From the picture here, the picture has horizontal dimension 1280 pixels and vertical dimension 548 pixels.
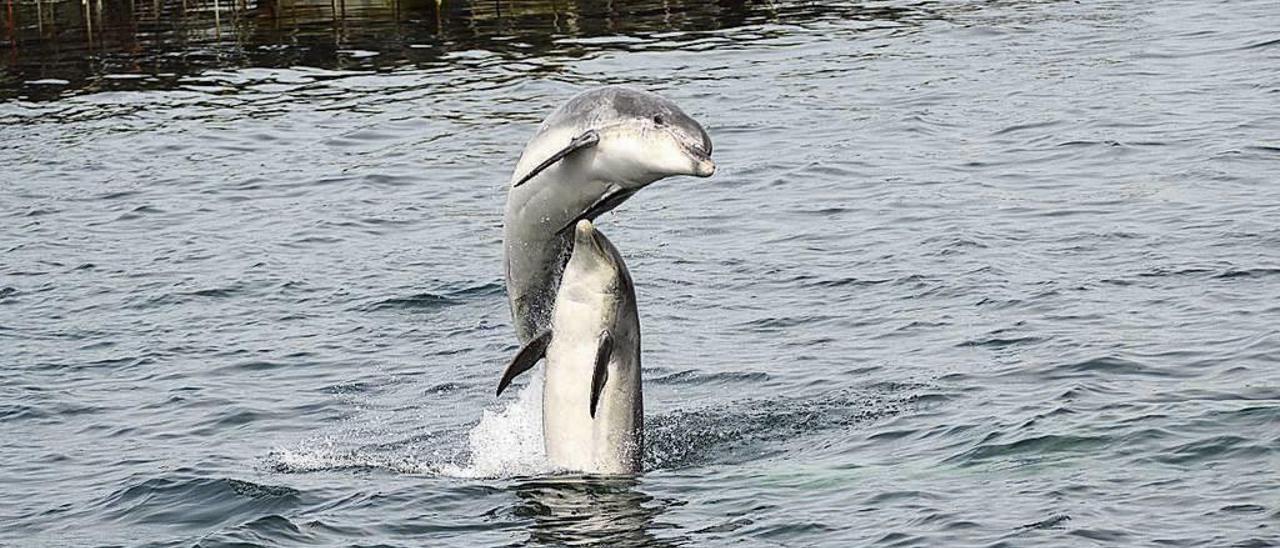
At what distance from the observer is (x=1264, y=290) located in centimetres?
1727

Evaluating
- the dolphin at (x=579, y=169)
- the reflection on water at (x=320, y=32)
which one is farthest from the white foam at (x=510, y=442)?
the reflection on water at (x=320, y=32)

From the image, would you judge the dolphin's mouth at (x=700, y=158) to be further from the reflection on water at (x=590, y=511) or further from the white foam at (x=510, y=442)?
the white foam at (x=510, y=442)

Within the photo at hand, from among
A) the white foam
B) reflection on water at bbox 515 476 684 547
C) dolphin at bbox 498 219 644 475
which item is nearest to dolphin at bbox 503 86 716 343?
dolphin at bbox 498 219 644 475

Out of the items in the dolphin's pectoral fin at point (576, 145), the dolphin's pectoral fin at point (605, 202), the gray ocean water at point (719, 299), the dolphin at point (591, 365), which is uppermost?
the dolphin's pectoral fin at point (576, 145)

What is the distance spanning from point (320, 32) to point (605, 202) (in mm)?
30651

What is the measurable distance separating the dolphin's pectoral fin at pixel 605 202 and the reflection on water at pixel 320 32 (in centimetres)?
2560

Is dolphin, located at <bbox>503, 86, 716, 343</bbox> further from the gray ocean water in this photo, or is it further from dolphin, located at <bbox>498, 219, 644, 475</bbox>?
the gray ocean water

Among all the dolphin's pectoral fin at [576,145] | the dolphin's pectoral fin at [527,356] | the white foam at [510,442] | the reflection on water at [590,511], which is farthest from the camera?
the white foam at [510,442]

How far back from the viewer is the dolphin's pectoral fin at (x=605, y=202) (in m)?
11.4

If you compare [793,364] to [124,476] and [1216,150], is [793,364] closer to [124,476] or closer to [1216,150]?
[124,476]

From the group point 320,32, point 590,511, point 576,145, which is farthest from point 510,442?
point 320,32

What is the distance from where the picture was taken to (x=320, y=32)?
41312 mm

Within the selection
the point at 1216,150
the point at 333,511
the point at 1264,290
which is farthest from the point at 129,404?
the point at 1216,150

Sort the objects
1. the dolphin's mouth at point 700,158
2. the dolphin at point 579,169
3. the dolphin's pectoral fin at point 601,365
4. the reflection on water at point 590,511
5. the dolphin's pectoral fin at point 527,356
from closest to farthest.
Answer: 1. the dolphin's mouth at point 700,158
2. the dolphin at point 579,169
3. the reflection on water at point 590,511
4. the dolphin's pectoral fin at point 601,365
5. the dolphin's pectoral fin at point 527,356
